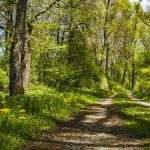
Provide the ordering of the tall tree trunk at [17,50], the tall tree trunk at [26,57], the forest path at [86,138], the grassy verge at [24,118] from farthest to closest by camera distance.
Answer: the tall tree trunk at [26,57] < the tall tree trunk at [17,50] < the forest path at [86,138] < the grassy verge at [24,118]

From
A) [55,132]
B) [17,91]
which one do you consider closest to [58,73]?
[17,91]

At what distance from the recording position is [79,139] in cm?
1103

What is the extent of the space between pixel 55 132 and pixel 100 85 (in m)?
40.7

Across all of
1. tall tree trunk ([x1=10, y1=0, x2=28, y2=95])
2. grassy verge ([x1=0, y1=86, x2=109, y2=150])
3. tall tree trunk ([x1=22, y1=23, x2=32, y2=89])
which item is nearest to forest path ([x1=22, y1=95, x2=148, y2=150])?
grassy verge ([x1=0, y1=86, x2=109, y2=150])

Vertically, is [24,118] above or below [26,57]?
below

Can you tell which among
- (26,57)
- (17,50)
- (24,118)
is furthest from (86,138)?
(26,57)

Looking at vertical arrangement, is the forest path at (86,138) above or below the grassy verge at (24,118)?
below

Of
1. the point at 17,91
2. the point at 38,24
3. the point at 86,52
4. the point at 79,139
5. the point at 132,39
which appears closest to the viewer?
the point at 79,139

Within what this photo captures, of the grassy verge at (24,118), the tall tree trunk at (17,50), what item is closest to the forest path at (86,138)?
the grassy verge at (24,118)

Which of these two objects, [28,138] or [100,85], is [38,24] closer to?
[28,138]

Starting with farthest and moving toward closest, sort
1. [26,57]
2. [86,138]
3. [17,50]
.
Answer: [26,57] < [17,50] < [86,138]

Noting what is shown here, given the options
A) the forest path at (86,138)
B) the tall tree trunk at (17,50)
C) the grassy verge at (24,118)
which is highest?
the tall tree trunk at (17,50)

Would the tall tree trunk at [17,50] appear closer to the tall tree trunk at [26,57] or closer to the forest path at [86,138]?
the forest path at [86,138]

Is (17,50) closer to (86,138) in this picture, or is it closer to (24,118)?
(24,118)
